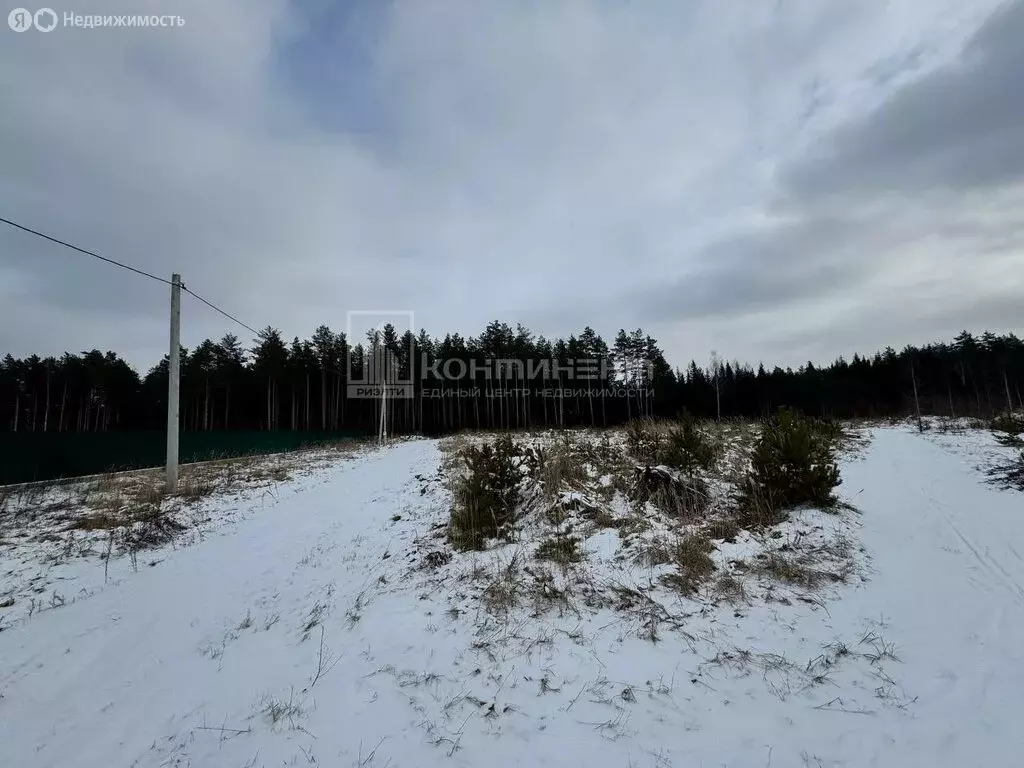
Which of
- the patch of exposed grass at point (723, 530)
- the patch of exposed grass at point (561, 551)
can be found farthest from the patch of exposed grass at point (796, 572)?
the patch of exposed grass at point (561, 551)

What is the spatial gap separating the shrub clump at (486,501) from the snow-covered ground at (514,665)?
64 cm

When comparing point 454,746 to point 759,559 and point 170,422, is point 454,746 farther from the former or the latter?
point 170,422

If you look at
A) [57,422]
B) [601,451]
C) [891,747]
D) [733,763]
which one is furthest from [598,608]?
[57,422]

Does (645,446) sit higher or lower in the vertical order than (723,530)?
higher

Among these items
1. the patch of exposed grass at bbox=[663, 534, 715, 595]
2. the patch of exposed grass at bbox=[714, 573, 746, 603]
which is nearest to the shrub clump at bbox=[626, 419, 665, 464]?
the patch of exposed grass at bbox=[663, 534, 715, 595]

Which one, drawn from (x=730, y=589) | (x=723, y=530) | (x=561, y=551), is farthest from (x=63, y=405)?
(x=730, y=589)

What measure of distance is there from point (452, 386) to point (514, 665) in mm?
43610

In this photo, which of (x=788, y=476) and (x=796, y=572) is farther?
(x=788, y=476)

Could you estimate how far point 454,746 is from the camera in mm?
2578

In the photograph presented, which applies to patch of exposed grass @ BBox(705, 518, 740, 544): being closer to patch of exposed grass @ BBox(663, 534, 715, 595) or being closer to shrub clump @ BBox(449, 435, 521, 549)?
patch of exposed grass @ BBox(663, 534, 715, 595)

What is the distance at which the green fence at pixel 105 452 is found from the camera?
16.2m

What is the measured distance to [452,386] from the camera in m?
46.3

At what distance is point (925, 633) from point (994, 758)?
1395 mm

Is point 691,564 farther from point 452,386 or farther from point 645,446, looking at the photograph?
point 452,386
